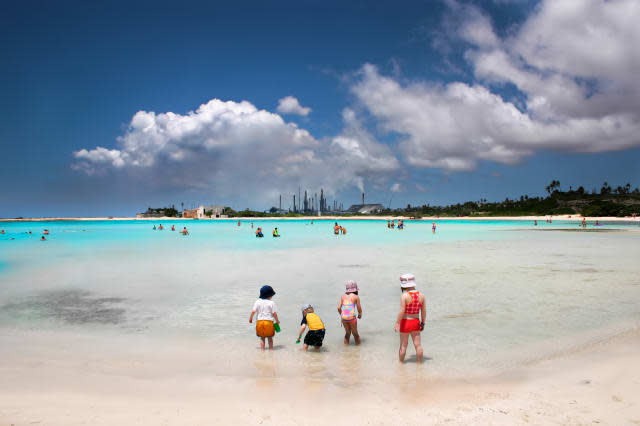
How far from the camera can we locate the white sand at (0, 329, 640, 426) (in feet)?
16.9

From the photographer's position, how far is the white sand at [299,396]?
16.9ft

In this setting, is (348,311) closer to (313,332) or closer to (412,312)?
(313,332)

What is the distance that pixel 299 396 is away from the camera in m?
5.91

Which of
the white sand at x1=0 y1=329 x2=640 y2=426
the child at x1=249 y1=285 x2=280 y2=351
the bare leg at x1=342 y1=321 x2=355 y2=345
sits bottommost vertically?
the white sand at x1=0 y1=329 x2=640 y2=426

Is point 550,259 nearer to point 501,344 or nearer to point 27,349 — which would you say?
point 501,344

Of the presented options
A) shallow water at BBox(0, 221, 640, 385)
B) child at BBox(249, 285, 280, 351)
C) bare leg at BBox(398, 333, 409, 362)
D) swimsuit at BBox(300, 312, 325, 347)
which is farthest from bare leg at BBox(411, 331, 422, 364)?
child at BBox(249, 285, 280, 351)

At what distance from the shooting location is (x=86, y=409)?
540 cm

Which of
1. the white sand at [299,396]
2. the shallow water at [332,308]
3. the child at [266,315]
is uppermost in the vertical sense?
the child at [266,315]

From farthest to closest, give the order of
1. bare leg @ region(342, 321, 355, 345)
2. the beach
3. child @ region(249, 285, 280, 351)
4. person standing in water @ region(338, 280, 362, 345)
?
bare leg @ region(342, 321, 355, 345) → person standing in water @ region(338, 280, 362, 345) → child @ region(249, 285, 280, 351) → the beach

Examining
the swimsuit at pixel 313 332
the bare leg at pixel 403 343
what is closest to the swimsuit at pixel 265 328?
the swimsuit at pixel 313 332

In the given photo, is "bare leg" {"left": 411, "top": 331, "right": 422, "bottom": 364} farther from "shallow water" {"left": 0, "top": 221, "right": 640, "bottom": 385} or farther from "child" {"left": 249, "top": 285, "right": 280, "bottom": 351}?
"child" {"left": 249, "top": 285, "right": 280, "bottom": 351}

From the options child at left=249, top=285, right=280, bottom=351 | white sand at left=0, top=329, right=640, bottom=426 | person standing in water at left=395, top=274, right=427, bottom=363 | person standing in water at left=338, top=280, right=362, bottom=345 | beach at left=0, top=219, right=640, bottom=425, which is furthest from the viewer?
person standing in water at left=338, top=280, right=362, bottom=345

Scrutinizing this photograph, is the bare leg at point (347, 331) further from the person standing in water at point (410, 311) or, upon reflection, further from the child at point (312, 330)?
the person standing in water at point (410, 311)

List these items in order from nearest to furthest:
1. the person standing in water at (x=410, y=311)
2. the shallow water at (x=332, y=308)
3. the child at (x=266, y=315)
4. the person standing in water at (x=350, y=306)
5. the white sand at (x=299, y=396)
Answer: the white sand at (x=299, y=396) < the person standing in water at (x=410, y=311) < the shallow water at (x=332, y=308) < the child at (x=266, y=315) < the person standing in water at (x=350, y=306)
